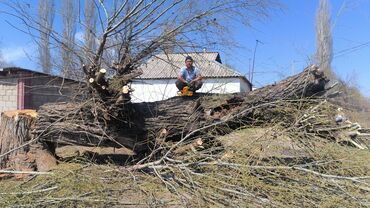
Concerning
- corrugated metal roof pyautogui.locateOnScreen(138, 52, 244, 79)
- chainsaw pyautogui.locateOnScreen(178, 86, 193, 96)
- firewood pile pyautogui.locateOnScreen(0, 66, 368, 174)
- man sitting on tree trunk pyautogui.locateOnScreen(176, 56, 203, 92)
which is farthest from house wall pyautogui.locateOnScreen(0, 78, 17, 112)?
chainsaw pyautogui.locateOnScreen(178, 86, 193, 96)

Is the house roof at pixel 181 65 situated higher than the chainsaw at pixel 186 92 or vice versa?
the house roof at pixel 181 65

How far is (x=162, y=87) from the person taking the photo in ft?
22.6

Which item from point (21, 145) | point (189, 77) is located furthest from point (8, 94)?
point (189, 77)

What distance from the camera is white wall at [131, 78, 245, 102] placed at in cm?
593

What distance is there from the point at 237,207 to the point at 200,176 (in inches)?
23.4

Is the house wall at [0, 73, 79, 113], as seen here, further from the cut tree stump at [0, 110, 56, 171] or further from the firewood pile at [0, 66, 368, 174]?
the firewood pile at [0, 66, 368, 174]

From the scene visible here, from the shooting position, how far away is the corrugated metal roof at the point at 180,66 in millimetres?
6035

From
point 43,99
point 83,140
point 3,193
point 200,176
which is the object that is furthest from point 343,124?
point 43,99

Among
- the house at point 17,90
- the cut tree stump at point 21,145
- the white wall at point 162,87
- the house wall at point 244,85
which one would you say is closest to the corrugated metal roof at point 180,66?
the white wall at point 162,87

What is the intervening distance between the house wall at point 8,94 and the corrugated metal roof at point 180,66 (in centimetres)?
738

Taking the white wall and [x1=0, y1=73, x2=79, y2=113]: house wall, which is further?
[x1=0, y1=73, x2=79, y2=113]: house wall

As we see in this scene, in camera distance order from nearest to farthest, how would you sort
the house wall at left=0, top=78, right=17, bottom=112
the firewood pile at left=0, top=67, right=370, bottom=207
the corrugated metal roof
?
1. the firewood pile at left=0, top=67, right=370, bottom=207
2. the corrugated metal roof
3. the house wall at left=0, top=78, right=17, bottom=112

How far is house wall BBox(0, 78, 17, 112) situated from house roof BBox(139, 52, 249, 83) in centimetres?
738

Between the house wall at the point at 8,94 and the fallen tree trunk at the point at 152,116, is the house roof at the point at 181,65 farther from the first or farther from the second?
the house wall at the point at 8,94
